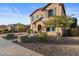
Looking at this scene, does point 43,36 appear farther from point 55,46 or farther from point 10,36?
point 10,36

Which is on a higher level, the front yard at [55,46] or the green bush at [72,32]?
the green bush at [72,32]

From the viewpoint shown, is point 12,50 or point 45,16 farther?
point 45,16

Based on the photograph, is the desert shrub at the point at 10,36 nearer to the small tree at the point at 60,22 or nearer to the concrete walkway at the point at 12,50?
the concrete walkway at the point at 12,50

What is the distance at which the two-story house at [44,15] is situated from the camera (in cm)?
495

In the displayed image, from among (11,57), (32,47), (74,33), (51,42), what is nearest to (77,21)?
(74,33)

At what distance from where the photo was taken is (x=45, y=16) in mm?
5023

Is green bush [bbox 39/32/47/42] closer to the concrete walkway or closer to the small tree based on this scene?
the small tree

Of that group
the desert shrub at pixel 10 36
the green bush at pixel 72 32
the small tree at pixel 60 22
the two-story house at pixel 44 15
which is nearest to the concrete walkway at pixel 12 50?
the desert shrub at pixel 10 36

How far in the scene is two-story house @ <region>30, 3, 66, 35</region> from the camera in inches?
195

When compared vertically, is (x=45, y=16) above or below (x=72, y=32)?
above

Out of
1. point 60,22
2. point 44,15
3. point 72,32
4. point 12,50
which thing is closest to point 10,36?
point 12,50

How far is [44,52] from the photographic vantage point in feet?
15.9

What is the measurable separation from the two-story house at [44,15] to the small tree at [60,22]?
55 mm

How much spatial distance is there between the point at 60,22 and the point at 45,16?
0.28m
